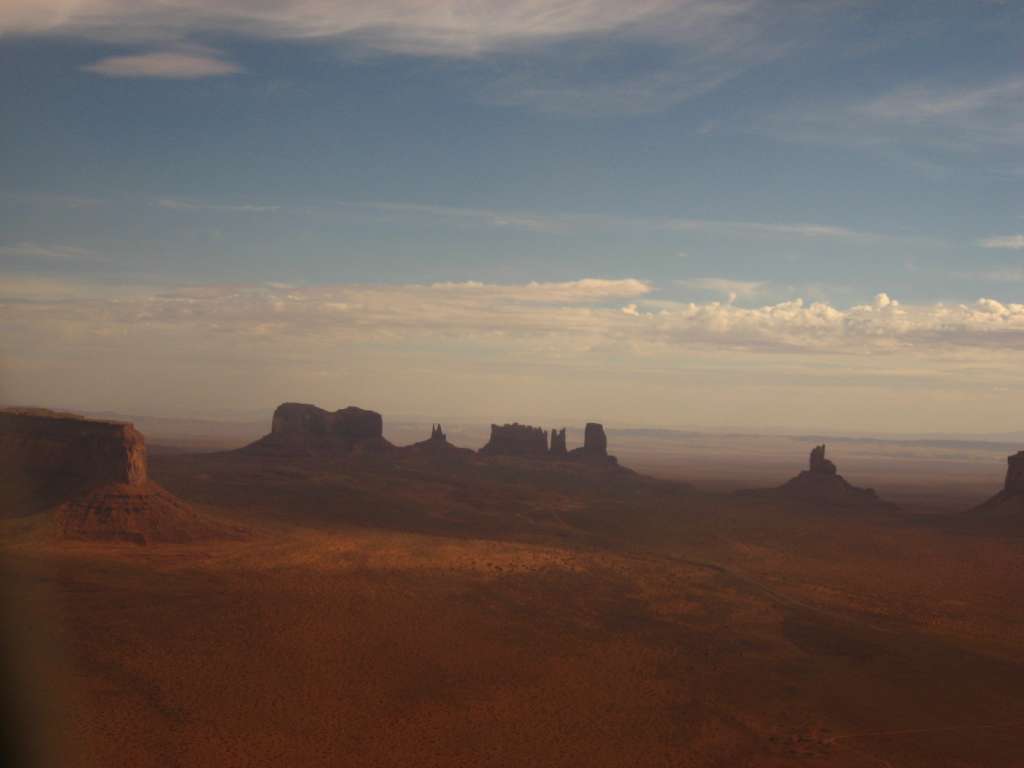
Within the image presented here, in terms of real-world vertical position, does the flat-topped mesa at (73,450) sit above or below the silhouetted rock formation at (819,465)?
above

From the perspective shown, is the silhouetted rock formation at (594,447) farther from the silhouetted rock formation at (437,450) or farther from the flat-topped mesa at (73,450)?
the flat-topped mesa at (73,450)

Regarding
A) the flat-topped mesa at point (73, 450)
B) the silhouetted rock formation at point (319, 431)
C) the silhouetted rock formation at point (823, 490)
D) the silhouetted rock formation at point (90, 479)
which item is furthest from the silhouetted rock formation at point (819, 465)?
the flat-topped mesa at point (73, 450)

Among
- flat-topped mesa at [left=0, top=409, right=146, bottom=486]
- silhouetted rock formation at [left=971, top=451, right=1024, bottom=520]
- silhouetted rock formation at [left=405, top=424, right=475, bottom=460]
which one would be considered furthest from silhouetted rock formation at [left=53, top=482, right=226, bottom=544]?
silhouetted rock formation at [left=971, top=451, right=1024, bottom=520]

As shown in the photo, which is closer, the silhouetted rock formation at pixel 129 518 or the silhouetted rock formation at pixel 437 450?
the silhouetted rock formation at pixel 129 518

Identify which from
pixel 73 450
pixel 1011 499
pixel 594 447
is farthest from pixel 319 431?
pixel 1011 499

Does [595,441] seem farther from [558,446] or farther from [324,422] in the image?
[324,422]

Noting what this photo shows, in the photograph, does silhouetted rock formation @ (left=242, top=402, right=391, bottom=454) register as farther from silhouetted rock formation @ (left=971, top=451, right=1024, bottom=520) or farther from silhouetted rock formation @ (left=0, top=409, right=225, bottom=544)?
silhouetted rock formation @ (left=971, top=451, right=1024, bottom=520)

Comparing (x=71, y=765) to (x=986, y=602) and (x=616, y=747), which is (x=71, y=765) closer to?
(x=616, y=747)

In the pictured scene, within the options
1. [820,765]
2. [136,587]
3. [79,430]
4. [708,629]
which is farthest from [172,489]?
[820,765]
